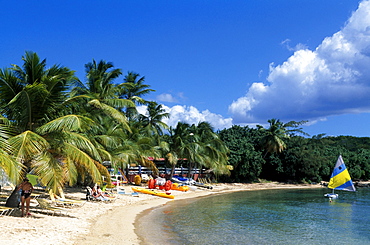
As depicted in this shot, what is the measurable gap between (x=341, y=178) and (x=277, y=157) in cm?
1943

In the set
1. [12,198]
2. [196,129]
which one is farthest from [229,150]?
[12,198]

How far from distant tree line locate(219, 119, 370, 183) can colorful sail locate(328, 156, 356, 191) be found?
1419cm

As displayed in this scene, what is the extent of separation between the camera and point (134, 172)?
112 ft

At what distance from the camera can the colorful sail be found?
29359 mm

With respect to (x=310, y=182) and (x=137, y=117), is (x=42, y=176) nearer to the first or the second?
(x=137, y=117)

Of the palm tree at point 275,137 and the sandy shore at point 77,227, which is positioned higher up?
the palm tree at point 275,137

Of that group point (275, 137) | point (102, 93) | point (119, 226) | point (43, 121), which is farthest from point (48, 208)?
point (275, 137)

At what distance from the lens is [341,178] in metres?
29.7

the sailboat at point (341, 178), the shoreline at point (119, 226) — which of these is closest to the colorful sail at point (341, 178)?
the sailboat at point (341, 178)

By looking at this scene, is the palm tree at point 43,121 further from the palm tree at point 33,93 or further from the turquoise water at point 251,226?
the turquoise water at point 251,226

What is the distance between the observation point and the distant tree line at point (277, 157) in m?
44.4

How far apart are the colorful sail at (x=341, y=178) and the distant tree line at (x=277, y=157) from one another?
1419 cm

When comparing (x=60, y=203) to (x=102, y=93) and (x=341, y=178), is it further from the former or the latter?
(x=341, y=178)

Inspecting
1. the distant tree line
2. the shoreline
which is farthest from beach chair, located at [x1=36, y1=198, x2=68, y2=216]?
the distant tree line
